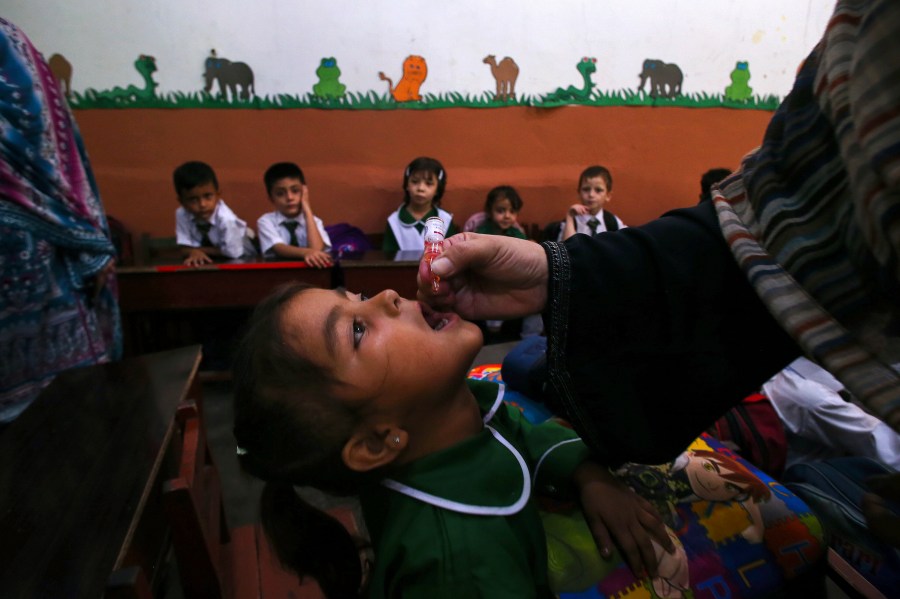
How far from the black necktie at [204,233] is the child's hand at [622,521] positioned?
3.19 m

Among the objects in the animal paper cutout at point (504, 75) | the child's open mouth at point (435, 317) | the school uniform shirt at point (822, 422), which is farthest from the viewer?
the animal paper cutout at point (504, 75)

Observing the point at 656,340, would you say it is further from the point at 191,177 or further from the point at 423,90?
the point at 423,90

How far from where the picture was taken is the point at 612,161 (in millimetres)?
4387

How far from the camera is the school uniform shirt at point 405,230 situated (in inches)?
147

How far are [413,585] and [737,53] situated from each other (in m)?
5.08

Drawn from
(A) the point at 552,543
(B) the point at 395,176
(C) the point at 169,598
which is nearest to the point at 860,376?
(A) the point at 552,543

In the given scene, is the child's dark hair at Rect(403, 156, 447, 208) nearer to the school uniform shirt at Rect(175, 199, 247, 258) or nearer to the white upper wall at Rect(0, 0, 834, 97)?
the white upper wall at Rect(0, 0, 834, 97)

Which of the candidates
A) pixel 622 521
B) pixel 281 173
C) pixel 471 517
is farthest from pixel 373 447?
pixel 281 173

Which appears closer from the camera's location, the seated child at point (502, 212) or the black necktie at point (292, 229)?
the black necktie at point (292, 229)

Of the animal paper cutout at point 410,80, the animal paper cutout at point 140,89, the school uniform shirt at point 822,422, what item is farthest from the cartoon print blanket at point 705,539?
the animal paper cutout at point 140,89

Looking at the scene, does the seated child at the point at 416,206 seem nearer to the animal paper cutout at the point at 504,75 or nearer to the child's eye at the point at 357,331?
the animal paper cutout at the point at 504,75

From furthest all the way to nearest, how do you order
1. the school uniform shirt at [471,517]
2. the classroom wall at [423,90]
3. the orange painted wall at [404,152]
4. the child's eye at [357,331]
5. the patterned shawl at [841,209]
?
1. the orange painted wall at [404,152]
2. the classroom wall at [423,90]
3. the child's eye at [357,331]
4. the school uniform shirt at [471,517]
5. the patterned shawl at [841,209]

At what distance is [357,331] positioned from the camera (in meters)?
0.90

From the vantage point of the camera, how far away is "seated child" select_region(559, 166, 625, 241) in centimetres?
382
